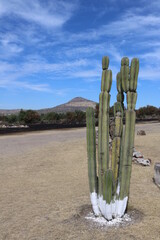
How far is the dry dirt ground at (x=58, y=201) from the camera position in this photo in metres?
5.59

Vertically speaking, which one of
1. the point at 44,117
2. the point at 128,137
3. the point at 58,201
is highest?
the point at 44,117

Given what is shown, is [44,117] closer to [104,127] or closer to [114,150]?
[114,150]

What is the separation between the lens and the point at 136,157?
42.7 ft

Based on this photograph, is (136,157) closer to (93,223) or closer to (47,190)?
(47,190)

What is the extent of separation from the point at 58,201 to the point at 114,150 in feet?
8.22

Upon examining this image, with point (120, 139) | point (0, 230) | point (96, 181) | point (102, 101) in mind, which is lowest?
point (0, 230)

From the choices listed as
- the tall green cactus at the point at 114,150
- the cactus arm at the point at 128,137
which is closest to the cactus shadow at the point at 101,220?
the tall green cactus at the point at 114,150

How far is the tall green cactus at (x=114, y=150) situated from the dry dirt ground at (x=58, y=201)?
565 mm

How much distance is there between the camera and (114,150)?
652 cm

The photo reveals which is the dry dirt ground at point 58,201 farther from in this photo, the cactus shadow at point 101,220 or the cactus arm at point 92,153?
the cactus arm at point 92,153

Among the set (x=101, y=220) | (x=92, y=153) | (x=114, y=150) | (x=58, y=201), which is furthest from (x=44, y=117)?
(x=101, y=220)

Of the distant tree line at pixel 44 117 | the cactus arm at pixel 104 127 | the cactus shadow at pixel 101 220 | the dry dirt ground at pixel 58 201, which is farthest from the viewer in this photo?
the distant tree line at pixel 44 117

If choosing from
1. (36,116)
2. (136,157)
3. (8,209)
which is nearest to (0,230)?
(8,209)

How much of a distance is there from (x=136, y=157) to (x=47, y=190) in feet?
18.1
